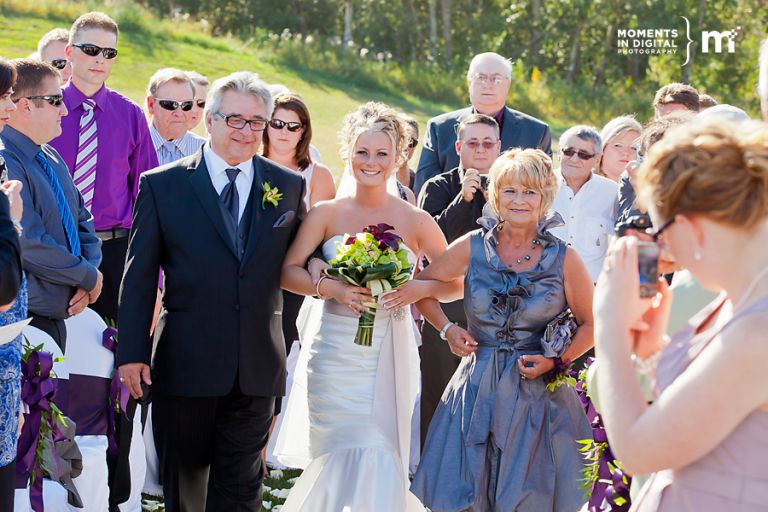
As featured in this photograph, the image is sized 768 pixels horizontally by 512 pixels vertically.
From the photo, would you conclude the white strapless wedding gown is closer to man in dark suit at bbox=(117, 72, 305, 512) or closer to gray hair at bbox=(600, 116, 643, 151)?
man in dark suit at bbox=(117, 72, 305, 512)

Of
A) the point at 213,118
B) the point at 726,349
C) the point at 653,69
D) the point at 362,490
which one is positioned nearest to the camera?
the point at 726,349

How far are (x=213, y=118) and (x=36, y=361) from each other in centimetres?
147

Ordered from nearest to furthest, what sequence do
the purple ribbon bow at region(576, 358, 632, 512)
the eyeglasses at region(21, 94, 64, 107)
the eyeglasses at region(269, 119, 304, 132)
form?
the purple ribbon bow at region(576, 358, 632, 512), the eyeglasses at region(21, 94, 64, 107), the eyeglasses at region(269, 119, 304, 132)

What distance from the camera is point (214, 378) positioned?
5.43m

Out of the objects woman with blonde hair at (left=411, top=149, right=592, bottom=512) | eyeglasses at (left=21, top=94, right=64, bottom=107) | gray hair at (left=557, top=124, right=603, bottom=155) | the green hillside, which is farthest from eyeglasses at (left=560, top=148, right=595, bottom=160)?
the green hillside

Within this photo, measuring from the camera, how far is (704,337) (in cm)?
288

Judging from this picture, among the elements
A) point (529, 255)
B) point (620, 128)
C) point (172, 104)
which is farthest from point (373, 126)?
point (620, 128)

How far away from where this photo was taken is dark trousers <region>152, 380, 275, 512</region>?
18.1ft

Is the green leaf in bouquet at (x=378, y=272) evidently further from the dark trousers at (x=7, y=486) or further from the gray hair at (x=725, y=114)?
the dark trousers at (x=7, y=486)

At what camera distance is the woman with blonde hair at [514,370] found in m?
5.52

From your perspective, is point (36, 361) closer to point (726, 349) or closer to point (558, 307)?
point (558, 307)

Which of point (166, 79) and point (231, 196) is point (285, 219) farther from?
point (166, 79)

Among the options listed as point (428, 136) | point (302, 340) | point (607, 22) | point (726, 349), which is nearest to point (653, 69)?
point (607, 22)

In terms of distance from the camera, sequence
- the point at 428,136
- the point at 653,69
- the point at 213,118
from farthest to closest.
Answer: the point at 653,69 < the point at 428,136 < the point at 213,118
